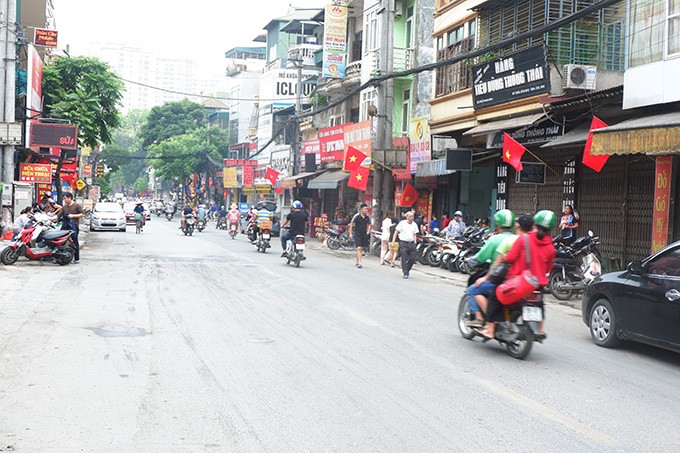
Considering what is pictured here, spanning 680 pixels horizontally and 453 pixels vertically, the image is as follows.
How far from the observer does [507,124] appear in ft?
71.9

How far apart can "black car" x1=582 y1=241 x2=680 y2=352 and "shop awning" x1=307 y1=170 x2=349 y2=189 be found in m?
28.7

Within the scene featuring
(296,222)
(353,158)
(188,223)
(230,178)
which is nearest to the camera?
(296,222)

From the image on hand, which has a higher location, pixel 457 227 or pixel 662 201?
pixel 662 201

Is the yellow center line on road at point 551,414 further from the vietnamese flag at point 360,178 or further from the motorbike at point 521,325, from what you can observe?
the vietnamese flag at point 360,178

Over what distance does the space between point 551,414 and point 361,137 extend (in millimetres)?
25610

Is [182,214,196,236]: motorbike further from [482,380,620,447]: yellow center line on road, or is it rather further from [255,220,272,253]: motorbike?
[482,380,620,447]: yellow center line on road

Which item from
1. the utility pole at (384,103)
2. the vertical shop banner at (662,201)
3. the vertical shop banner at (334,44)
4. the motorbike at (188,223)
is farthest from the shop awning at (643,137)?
the motorbike at (188,223)

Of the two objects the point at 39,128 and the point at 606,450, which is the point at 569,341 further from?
the point at 39,128

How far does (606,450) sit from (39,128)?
97.5 feet

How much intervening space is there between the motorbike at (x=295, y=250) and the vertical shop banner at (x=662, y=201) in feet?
29.8

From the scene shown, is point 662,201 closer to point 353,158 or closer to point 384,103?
point 384,103

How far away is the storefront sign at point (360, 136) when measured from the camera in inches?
1213

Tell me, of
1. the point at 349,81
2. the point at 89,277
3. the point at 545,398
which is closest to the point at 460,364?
the point at 545,398

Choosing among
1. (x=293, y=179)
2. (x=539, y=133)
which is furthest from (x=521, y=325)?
(x=293, y=179)
